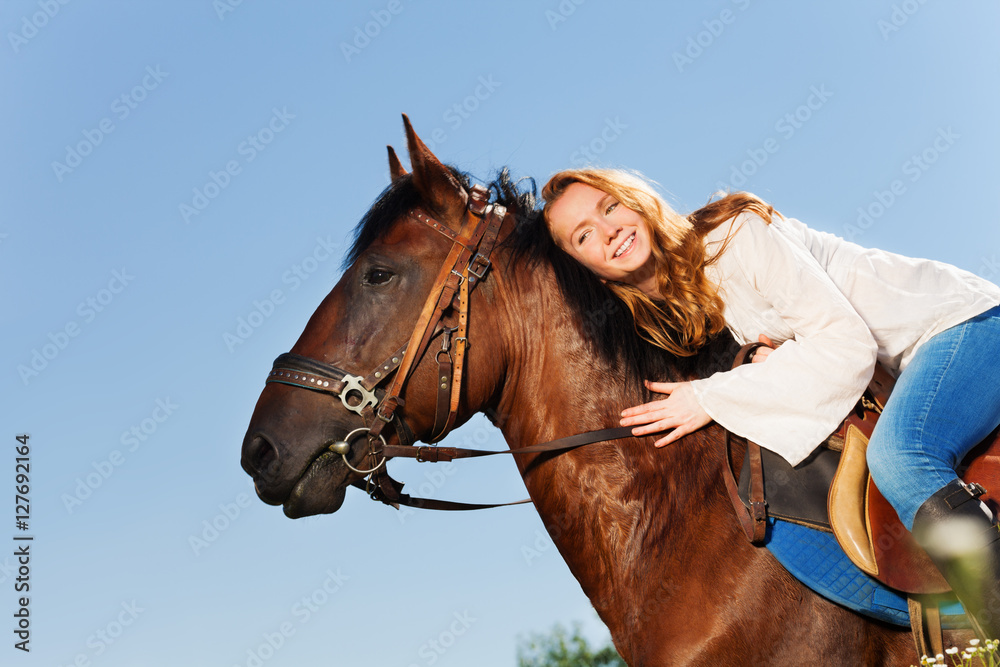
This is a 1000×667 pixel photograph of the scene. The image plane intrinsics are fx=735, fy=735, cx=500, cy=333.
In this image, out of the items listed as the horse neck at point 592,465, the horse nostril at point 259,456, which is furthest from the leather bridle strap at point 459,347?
the horse nostril at point 259,456

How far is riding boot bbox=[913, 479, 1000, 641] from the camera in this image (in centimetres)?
261

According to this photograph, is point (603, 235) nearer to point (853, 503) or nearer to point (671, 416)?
point (671, 416)

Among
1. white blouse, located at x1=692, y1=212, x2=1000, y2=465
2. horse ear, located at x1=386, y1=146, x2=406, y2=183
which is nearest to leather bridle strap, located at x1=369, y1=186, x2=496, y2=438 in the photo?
horse ear, located at x1=386, y1=146, x2=406, y2=183

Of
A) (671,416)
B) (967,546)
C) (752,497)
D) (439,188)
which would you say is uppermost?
(439,188)

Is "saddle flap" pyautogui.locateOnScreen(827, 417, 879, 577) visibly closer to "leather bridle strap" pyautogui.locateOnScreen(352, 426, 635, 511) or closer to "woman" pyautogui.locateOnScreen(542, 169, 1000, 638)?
"woman" pyautogui.locateOnScreen(542, 169, 1000, 638)

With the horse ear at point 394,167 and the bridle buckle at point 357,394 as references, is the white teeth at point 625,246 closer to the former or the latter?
the bridle buckle at point 357,394

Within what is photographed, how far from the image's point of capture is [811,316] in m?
3.01

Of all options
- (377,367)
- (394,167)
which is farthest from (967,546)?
(394,167)

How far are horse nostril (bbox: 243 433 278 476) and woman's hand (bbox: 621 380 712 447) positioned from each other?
161 centimetres

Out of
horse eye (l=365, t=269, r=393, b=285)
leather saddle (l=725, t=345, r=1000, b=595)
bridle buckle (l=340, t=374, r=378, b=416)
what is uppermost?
horse eye (l=365, t=269, r=393, b=285)

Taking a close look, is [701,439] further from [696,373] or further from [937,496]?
[937,496]

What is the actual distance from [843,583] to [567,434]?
1243mm

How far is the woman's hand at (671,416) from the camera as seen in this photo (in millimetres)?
3182

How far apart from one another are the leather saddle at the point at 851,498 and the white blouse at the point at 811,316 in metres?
0.12
